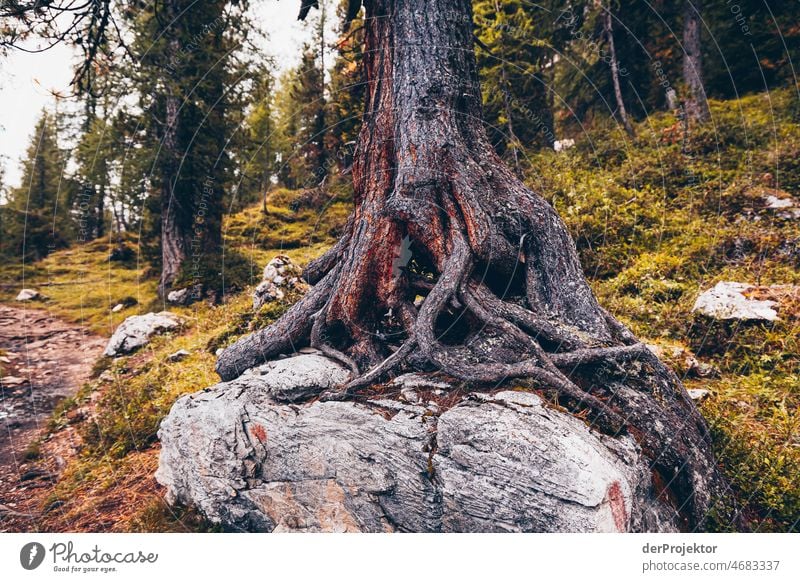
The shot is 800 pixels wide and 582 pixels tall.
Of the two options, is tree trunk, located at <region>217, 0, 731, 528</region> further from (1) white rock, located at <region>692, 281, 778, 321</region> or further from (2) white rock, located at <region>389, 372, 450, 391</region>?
(1) white rock, located at <region>692, 281, 778, 321</region>

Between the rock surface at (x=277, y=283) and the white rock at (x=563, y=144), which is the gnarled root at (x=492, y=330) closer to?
the rock surface at (x=277, y=283)

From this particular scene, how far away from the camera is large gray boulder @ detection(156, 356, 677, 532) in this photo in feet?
9.58

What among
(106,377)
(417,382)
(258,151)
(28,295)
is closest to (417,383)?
(417,382)

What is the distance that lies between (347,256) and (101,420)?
464cm

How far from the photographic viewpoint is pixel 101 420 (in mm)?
5758

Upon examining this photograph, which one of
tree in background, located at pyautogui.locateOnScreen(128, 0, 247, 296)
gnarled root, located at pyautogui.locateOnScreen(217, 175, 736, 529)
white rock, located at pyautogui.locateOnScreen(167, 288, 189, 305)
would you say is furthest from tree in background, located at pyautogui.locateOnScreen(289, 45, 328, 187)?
gnarled root, located at pyautogui.locateOnScreen(217, 175, 736, 529)

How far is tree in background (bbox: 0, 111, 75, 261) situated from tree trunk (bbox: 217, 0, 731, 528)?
677cm

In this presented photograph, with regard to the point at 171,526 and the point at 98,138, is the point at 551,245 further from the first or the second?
the point at 98,138

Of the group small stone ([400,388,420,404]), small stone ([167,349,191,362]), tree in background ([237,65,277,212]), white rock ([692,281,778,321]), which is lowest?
small stone ([167,349,191,362])

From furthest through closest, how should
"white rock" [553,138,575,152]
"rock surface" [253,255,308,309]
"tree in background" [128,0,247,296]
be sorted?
"white rock" [553,138,575,152]
"tree in background" [128,0,247,296]
"rock surface" [253,255,308,309]

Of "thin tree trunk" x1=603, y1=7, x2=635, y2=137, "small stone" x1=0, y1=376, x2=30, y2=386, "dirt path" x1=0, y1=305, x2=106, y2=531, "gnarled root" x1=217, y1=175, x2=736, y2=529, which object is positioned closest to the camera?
"gnarled root" x1=217, y1=175, x2=736, y2=529

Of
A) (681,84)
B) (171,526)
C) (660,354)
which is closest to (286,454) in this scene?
(171,526)

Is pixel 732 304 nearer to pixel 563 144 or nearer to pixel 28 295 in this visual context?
pixel 563 144

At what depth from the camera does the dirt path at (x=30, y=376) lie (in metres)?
4.80
